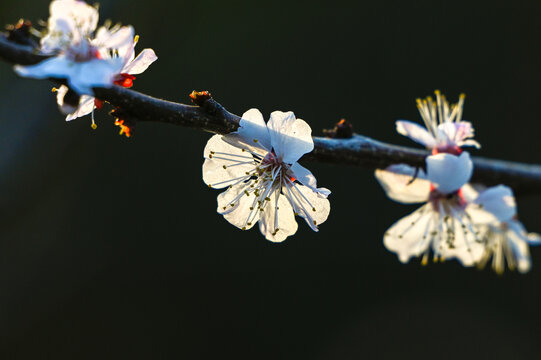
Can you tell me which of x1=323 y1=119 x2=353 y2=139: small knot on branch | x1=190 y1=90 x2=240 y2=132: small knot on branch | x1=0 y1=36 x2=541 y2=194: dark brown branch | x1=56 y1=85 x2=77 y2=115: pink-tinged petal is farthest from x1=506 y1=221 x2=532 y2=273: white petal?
x1=56 y1=85 x2=77 y2=115: pink-tinged petal

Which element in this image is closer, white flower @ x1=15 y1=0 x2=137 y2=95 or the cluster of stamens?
white flower @ x1=15 y1=0 x2=137 y2=95

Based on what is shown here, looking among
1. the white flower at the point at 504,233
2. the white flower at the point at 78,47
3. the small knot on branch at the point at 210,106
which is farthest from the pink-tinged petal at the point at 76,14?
the white flower at the point at 504,233

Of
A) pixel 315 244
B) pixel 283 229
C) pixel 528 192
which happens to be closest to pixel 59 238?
pixel 315 244

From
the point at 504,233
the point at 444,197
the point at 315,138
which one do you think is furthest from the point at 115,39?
the point at 504,233

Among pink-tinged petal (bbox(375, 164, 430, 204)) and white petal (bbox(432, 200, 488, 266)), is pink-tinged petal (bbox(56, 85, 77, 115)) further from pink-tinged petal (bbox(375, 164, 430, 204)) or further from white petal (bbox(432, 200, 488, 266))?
white petal (bbox(432, 200, 488, 266))

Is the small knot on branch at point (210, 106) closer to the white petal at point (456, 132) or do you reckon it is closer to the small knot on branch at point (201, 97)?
the small knot on branch at point (201, 97)

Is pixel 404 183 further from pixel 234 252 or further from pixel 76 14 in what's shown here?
pixel 234 252
